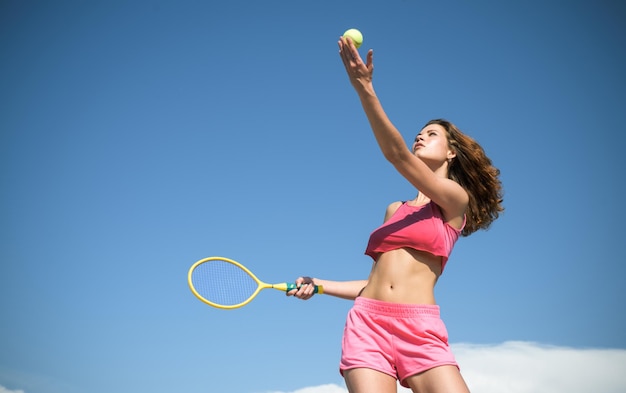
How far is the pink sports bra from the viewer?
4941 millimetres

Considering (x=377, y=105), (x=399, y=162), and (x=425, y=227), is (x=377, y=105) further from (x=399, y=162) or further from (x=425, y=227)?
(x=425, y=227)

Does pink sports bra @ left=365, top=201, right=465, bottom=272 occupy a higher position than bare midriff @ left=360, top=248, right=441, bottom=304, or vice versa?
pink sports bra @ left=365, top=201, right=465, bottom=272

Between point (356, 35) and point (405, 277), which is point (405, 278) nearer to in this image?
point (405, 277)

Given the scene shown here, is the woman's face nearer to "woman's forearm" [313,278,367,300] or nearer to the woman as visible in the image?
the woman

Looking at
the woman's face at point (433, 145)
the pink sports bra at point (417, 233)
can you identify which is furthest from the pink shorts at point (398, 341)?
the woman's face at point (433, 145)

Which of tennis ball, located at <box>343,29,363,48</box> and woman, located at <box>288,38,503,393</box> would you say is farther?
tennis ball, located at <box>343,29,363,48</box>

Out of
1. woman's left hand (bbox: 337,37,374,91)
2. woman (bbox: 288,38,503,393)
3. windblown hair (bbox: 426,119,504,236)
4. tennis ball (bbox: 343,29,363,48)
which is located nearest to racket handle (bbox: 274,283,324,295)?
woman (bbox: 288,38,503,393)

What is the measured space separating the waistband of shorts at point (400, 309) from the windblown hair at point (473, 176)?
1.15 meters

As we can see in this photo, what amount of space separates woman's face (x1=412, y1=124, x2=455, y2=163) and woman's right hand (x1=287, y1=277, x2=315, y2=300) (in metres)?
1.58

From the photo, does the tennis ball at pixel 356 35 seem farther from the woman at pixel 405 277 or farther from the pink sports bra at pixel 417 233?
the pink sports bra at pixel 417 233

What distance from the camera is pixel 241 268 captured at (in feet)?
22.3

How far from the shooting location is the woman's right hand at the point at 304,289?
5.82m

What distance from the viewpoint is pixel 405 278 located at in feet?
16.1

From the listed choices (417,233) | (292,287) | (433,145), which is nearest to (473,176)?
(433,145)
